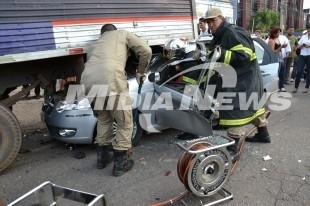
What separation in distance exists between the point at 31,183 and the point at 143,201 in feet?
4.71

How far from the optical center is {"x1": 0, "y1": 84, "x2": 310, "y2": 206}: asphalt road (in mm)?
3318

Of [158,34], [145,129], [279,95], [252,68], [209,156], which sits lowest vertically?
[279,95]

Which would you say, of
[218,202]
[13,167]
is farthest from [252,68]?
[13,167]

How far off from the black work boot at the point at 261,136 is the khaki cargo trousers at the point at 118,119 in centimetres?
194

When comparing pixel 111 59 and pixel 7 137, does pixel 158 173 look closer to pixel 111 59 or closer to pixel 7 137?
pixel 111 59

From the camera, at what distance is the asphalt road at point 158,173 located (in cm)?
332

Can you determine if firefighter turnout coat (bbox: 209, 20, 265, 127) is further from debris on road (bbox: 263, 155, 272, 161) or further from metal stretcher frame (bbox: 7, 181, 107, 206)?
metal stretcher frame (bbox: 7, 181, 107, 206)

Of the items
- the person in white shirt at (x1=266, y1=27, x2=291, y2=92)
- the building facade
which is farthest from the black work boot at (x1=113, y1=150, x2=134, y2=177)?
the building facade

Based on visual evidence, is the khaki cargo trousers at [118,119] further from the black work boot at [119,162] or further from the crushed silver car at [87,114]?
the crushed silver car at [87,114]

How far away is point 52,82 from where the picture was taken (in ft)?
16.3

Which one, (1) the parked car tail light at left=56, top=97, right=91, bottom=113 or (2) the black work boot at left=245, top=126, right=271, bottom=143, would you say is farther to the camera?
(2) the black work boot at left=245, top=126, right=271, bottom=143

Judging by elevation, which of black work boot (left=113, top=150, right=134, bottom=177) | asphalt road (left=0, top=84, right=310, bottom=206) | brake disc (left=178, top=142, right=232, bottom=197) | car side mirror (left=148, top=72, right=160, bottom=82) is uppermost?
car side mirror (left=148, top=72, right=160, bottom=82)

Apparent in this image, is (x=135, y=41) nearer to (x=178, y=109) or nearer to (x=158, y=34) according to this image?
(x=178, y=109)

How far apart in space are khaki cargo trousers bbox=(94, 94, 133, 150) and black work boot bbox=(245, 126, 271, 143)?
76.4 inches
